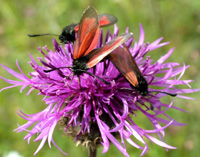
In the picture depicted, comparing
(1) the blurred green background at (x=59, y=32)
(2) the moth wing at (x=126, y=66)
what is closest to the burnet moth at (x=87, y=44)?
(2) the moth wing at (x=126, y=66)

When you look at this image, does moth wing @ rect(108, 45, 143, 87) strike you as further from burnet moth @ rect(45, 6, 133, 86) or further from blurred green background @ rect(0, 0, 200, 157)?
blurred green background @ rect(0, 0, 200, 157)

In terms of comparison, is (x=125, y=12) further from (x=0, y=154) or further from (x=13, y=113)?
(x=0, y=154)

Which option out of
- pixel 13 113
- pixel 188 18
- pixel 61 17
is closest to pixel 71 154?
pixel 13 113

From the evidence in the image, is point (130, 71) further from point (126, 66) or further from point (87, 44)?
point (87, 44)

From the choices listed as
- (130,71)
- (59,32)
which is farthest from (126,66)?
(59,32)

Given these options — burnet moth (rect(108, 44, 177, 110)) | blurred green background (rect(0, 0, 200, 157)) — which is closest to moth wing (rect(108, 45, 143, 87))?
burnet moth (rect(108, 44, 177, 110))

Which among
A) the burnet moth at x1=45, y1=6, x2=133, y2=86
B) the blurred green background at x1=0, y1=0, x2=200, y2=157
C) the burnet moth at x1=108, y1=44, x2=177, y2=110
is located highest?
the burnet moth at x1=45, y1=6, x2=133, y2=86
